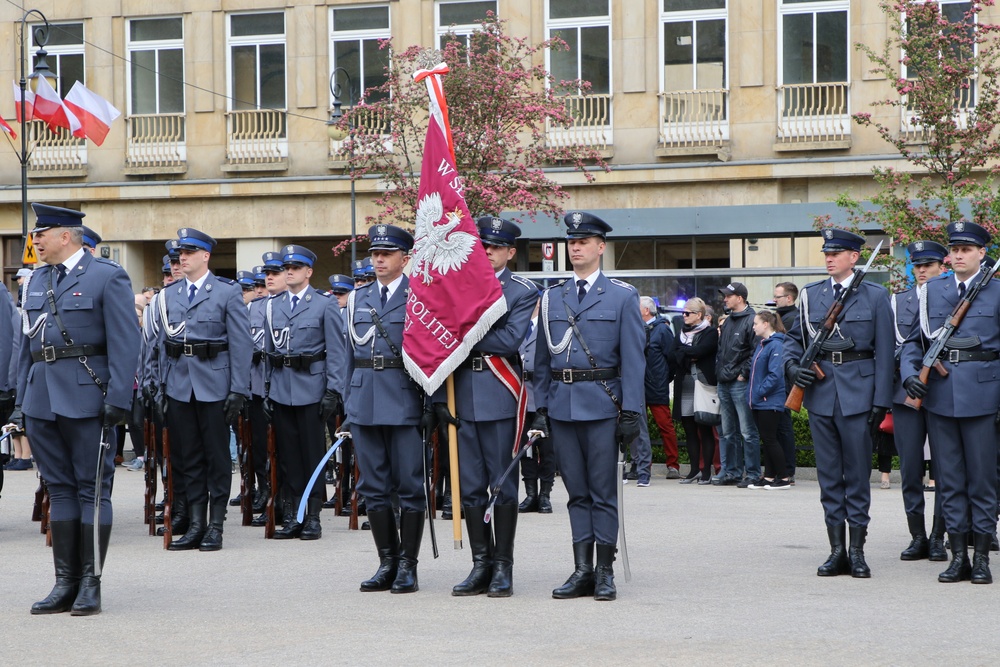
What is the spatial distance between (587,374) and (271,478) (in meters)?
3.69

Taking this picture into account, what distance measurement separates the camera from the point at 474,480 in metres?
7.94

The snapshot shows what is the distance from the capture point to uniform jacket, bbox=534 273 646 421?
306 inches

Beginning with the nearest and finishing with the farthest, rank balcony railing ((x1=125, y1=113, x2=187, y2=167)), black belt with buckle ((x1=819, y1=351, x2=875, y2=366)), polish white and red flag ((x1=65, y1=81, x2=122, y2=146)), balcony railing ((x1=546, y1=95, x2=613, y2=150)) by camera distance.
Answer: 1. black belt with buckle ((x1=819, y1=351, x2=875, y2=366))
2. polish white and red flag ((x1=65, y1=81, x2=122, y2=146))
3. balcony railing ((x1=546, y1=95, x2=613, y2=150))
4. balcony railing ((x1=125, y1=113, x2=187, y2=167))

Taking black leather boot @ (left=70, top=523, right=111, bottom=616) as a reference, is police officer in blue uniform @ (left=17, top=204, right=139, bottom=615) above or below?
above

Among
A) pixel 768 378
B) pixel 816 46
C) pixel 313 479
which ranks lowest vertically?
pixel 313 479

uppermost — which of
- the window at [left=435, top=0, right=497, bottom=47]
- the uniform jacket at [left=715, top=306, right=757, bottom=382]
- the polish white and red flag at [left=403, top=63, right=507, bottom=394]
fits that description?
the window at [left=435, top=0, right=497, bottom=47]

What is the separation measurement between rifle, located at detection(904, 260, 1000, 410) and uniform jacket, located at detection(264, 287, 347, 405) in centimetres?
423

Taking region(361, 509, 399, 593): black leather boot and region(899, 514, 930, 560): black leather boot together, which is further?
region(899, 514, 930, 560): black leather boot

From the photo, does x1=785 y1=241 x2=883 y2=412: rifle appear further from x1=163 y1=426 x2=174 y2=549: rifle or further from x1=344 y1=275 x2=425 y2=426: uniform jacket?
x1=163 y1=426 x2=174 y2=549: rifle

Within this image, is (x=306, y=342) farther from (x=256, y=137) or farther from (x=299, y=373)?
(x=256, y=137)

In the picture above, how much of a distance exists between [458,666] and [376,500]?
2.16 metres

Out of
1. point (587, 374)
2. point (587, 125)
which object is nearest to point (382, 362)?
point (587, 374)

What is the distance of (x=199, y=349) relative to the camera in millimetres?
9953

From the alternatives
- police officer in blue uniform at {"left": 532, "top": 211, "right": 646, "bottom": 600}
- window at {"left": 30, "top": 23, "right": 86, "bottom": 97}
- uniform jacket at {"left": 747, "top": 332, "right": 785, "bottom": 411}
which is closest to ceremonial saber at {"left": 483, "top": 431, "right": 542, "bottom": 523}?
police officer in blue uniform at {"left": 532, "top": 211, "right": 646, "bottom": 600}
